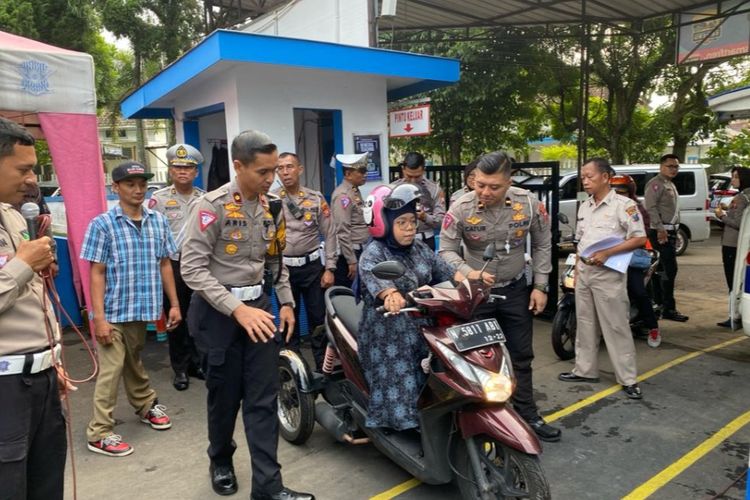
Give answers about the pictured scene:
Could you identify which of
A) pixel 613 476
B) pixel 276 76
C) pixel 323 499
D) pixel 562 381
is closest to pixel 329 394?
pixel 323 499

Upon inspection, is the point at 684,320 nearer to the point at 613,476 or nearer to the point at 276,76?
the point at 613,476

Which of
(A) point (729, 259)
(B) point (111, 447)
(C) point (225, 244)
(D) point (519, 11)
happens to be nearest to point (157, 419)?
(B) point (111, 447)

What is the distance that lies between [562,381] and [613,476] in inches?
63.1

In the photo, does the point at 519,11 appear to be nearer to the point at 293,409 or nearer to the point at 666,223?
the point at 666,223

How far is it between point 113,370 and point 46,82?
2.16 metres

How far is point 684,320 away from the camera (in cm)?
658

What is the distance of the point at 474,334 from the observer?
107 inches

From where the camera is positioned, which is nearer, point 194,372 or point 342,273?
point 194,372

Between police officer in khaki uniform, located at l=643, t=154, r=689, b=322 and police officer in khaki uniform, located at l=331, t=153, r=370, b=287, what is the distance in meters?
3.50

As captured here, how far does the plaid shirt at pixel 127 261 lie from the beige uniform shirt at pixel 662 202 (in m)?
5.46

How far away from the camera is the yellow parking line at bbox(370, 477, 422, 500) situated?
314 cm

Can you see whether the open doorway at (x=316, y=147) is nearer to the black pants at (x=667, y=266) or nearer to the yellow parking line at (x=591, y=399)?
the black pants at (x=667, y=266)

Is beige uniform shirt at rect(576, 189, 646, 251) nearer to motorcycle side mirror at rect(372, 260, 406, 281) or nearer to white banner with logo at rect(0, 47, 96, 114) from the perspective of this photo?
motorcycle side mirror at rect(372, 260, 406, 281)

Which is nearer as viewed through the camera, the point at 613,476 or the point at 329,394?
the point at 613,476
